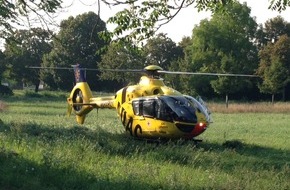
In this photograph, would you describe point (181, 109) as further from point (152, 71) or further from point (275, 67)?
point (275, 67)

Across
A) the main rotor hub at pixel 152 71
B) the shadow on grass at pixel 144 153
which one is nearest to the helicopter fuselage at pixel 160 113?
the main rotor hub at pixel 152 71

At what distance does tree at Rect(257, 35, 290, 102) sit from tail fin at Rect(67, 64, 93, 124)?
28683mm

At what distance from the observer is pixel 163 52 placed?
73.4 m

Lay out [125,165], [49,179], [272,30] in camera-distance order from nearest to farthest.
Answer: [49,179], [125,165], [272,30]

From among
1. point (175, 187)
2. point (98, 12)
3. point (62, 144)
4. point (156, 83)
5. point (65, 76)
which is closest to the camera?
point (98, 12)

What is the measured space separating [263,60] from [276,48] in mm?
1817

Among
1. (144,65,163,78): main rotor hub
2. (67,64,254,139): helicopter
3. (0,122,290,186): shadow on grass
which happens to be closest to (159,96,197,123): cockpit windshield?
(67,64,254,139): helicopter

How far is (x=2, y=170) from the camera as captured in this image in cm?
984

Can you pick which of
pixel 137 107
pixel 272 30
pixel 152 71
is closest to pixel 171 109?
pixel 137 107

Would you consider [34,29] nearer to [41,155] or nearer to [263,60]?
[41,155]

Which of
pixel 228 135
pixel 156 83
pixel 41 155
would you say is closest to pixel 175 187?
pixel 41 155

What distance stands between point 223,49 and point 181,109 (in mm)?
41938

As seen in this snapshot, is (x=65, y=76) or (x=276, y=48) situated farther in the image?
(x=65, y=76)

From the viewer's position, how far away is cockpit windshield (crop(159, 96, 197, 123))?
17516mm
